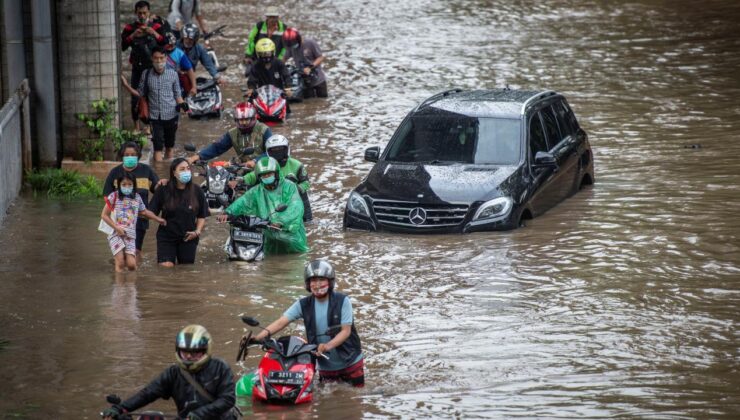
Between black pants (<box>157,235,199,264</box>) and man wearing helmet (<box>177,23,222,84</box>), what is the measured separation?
8.48m

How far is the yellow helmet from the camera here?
931 inches

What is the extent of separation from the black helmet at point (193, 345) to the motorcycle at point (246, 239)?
6.48 metres

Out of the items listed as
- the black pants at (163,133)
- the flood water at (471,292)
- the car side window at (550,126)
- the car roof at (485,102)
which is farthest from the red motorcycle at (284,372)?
the black pants at (163,133)

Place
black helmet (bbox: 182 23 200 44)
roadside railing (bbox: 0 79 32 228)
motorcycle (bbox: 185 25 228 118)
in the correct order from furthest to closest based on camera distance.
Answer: motorcycle (bbox: 185 25 228 118) → black helmet (bbox: 182 23 200 44) → roadside railing (bbox: 0 79 32 228)

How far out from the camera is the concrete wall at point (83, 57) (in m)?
20.6

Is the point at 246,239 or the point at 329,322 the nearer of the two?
the point at 329,322

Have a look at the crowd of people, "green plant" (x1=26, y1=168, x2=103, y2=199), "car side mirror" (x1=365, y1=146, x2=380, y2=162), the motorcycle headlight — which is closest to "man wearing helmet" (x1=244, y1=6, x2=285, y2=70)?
the crowd of people

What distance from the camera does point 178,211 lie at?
15.4 meters

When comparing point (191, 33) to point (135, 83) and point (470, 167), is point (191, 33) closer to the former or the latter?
point (135, 83)

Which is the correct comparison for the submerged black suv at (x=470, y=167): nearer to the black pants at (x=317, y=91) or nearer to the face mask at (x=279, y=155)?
the face mask at (x=279, y=155)

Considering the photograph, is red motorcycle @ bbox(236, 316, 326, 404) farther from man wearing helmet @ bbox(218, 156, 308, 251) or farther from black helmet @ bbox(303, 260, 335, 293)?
man wearing helmet @ bbox(218, 156, 308, 251)

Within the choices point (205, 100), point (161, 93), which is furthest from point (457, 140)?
point (205, 100)

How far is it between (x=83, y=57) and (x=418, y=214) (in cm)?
653

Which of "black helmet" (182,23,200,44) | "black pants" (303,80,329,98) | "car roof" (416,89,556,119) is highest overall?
"black helmet" (182,23,200,44)
